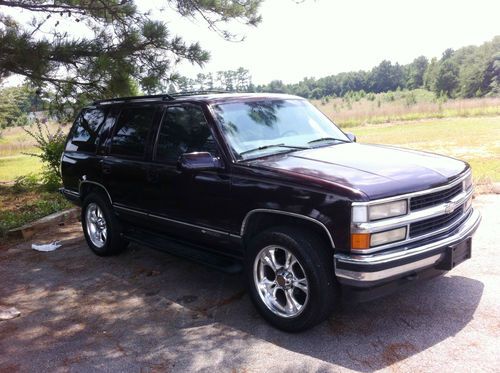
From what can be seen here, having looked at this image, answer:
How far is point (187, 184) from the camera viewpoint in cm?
464

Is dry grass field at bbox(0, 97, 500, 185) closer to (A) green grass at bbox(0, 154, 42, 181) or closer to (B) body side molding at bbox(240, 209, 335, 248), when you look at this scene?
(A) green grass at bbox(0, 154, 42, 181)

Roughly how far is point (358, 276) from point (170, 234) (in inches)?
94.5

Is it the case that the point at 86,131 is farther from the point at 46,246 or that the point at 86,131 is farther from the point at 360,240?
the point at 360,240

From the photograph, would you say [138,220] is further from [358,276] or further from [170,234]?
[358,276]

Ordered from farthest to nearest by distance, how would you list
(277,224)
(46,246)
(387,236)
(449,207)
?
(46,246) < (277,224) < (449,207) < (387,236)

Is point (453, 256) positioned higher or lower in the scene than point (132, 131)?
lower

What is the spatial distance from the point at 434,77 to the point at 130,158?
11050 centimetres

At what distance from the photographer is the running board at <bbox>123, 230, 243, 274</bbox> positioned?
14.5ft

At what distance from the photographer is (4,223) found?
802cm

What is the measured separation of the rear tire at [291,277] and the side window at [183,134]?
41.4 inches

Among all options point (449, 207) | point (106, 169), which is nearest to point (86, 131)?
point (106, 169)

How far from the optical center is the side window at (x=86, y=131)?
6.20m

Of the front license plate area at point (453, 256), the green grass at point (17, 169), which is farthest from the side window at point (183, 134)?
the green grass at point (17, 169)

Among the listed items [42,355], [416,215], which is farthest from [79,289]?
[416,215]
